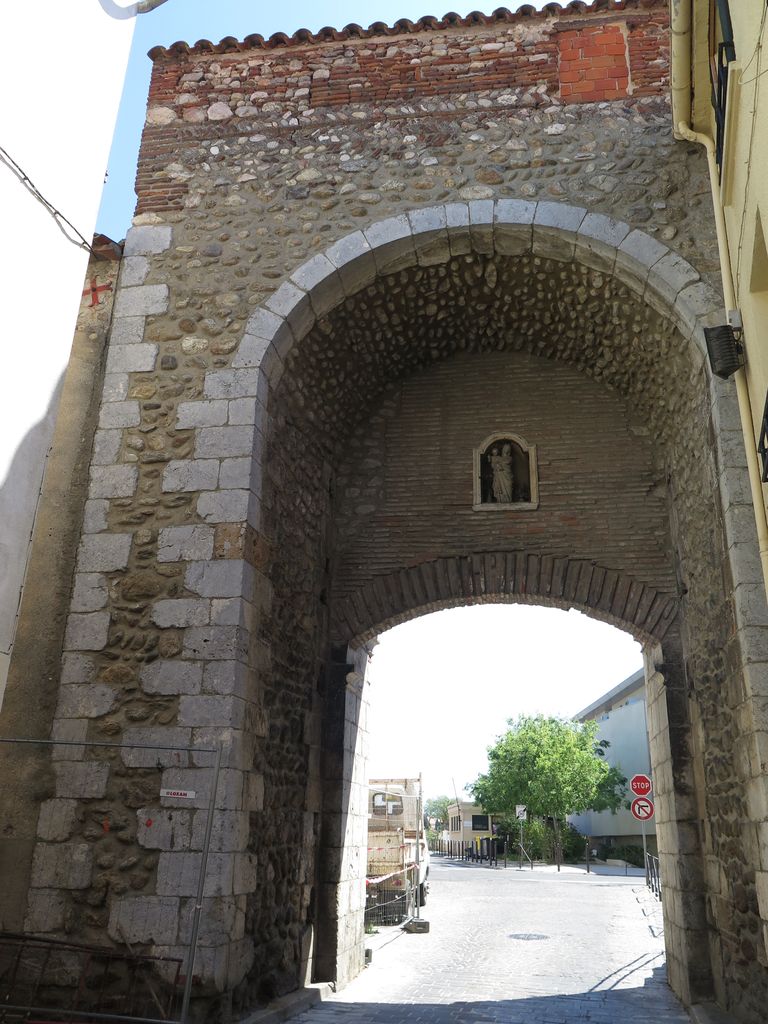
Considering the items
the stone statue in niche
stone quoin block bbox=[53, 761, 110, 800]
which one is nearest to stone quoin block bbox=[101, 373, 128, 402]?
stone quoin block bbox=[53, 761, 110, 800]

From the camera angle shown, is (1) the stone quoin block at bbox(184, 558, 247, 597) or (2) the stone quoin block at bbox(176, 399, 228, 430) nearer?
(1) the stone quoin block at bbox(184, 558, 247, 597)

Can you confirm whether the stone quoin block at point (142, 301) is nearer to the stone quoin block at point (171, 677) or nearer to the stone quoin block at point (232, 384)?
the stone quoin block at point (232, 384)

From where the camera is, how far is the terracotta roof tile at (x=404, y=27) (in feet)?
21.6

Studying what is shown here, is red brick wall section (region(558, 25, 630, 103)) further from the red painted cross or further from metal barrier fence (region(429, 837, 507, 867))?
metal barrier fence (region(429, 837, 507, 867))

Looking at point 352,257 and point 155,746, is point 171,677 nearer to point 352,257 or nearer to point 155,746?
point 155,746

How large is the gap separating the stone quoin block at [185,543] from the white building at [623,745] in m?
26.5

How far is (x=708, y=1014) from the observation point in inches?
193

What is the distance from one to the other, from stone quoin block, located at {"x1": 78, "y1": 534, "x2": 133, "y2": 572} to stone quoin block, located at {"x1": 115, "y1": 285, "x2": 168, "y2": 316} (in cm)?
176

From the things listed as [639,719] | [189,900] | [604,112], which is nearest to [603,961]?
[189,900]

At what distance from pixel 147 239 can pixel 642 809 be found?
10.0 metres

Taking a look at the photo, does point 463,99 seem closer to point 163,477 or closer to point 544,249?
point 544,249

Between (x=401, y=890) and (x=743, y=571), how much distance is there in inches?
301

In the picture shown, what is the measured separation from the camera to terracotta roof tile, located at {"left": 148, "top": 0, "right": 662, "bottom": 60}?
658 cm

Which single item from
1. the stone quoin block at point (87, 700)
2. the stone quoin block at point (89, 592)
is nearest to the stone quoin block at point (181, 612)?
the stone quoin block at point (89, 592)
